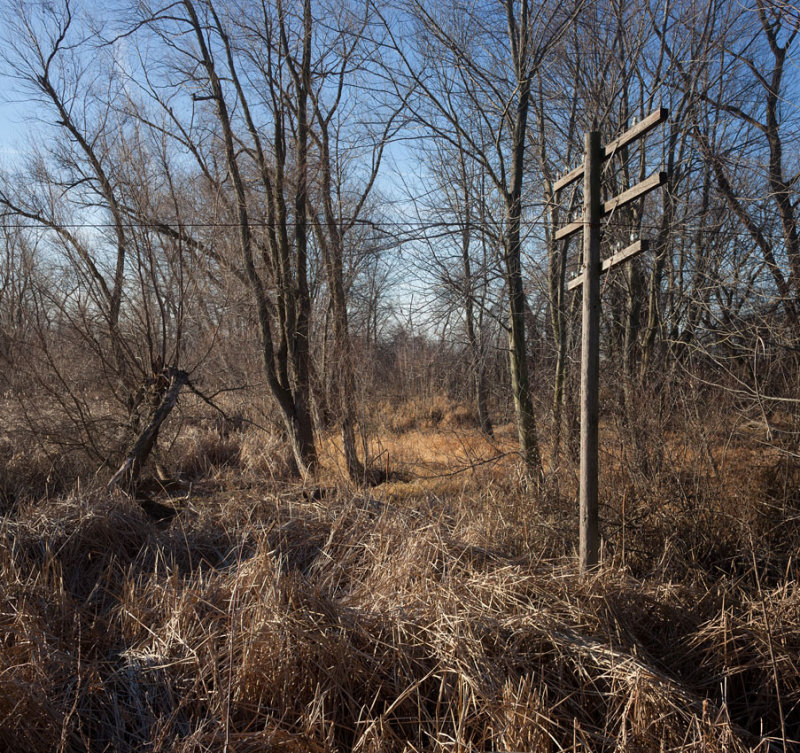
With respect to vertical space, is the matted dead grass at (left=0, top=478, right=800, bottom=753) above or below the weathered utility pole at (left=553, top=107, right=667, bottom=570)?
below

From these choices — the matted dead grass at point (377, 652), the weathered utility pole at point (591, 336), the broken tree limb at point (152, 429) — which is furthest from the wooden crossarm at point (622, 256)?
the broken tree limb at point (152, 429)

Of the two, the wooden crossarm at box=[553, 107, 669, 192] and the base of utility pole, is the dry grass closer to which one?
the base of utility pole

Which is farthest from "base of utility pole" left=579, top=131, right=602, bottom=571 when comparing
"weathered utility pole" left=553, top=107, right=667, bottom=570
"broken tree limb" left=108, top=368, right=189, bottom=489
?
"broken tree limb" left=108, top=368, right=189, bottom=489

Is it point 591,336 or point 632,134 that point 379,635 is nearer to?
point 591,336

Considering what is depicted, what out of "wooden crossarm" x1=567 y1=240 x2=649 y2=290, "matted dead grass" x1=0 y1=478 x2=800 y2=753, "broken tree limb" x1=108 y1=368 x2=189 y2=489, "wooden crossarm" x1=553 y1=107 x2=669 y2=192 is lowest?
"matted dead grass" x1=0 y1=478 x2=800 y2=753

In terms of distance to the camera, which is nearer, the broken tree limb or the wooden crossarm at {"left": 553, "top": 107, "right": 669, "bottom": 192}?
the wooden crossarm at {"left": 553, "top": 107, "right": 669, "bottom": 192}

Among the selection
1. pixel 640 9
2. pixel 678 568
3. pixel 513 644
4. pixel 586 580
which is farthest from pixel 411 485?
pixel 640 9

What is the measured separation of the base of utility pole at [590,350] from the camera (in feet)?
14.9

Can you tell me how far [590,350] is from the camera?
459 centimetres

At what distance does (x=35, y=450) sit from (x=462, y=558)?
8.15 meters

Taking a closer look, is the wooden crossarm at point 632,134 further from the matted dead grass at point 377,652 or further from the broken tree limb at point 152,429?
the broken tree limb at point 152,429

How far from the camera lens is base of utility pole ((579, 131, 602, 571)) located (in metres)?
4.55

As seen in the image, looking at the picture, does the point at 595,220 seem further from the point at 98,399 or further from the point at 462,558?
the point at 98,399

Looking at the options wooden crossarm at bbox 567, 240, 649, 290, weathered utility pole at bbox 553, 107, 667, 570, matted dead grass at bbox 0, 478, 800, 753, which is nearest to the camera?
matted dead grass at bbox 0, 478, 800, 753
